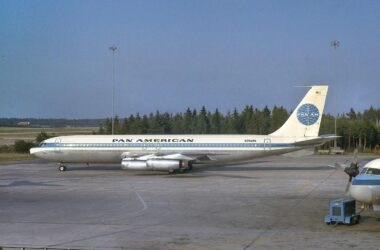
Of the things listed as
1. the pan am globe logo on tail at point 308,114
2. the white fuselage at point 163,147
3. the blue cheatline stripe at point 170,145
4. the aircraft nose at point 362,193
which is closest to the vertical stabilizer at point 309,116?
the pan am globe logo on tail at point 308,114

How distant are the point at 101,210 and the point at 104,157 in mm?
21316

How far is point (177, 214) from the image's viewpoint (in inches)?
830

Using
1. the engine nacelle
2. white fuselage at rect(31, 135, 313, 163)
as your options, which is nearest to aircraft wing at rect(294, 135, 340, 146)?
white fuselage at rect(31, 135, 313, 163)

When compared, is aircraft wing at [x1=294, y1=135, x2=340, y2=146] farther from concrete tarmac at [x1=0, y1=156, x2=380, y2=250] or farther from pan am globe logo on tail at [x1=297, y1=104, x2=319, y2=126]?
concrete tarmac at [x1=0, y1=156, x2=380, y2=250]

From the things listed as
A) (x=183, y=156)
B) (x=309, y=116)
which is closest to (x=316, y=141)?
(x=309, y=116)

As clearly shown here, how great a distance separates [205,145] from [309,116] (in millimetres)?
8635

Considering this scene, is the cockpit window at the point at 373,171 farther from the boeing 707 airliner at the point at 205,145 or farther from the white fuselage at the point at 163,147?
the white fuselage at the point at 163,147

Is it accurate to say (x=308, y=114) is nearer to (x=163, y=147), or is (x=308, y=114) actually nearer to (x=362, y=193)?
(x=163, y=147)

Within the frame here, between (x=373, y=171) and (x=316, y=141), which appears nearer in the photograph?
(x=373, y=171)

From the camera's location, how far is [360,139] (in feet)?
272

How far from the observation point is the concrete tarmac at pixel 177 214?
15.7 meters

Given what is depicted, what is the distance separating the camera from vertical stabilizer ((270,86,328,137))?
41.4m

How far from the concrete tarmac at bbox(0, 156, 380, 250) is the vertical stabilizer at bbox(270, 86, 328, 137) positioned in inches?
212

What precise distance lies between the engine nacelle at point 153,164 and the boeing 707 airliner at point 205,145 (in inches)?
3.1
